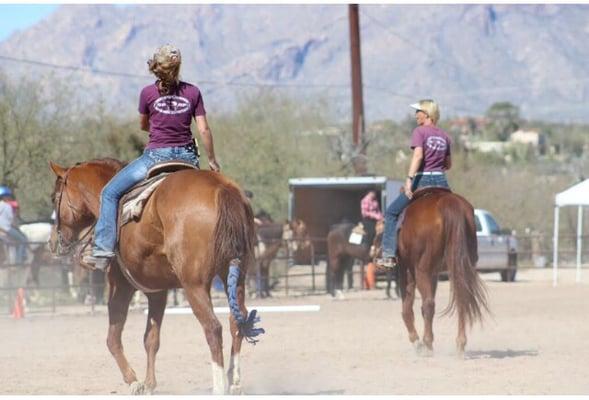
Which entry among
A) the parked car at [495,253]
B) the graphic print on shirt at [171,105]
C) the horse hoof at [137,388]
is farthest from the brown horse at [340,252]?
the graphic print on shirt at [171,105]

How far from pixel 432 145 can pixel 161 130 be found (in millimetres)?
4401

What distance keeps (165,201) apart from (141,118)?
1.06 metres

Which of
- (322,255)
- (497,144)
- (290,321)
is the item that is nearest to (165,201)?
(290,321)

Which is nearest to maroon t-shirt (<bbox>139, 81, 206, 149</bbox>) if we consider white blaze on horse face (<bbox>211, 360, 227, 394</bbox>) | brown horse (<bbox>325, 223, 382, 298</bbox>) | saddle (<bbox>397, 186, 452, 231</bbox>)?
white blaze on horse face (<bbox>211, 360, 227, 394</bbox>)

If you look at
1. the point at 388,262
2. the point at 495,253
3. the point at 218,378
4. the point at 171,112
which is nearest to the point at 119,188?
the point at 171,112

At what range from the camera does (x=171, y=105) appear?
1032 centimetres

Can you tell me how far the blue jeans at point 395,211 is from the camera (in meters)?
14.2

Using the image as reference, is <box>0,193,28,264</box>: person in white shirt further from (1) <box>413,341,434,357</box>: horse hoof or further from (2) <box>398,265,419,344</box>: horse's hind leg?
(1) <box>413,341,434,357</box>: horse hoof

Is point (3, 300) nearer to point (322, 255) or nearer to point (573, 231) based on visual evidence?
point (322, 255)

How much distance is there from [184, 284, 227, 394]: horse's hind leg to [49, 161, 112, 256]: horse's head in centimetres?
200

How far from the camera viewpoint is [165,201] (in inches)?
388

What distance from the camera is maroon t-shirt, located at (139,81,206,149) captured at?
407 inches

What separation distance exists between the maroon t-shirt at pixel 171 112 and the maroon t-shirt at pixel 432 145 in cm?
411

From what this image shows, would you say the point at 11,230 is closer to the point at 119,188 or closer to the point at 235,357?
the point at 119,188
